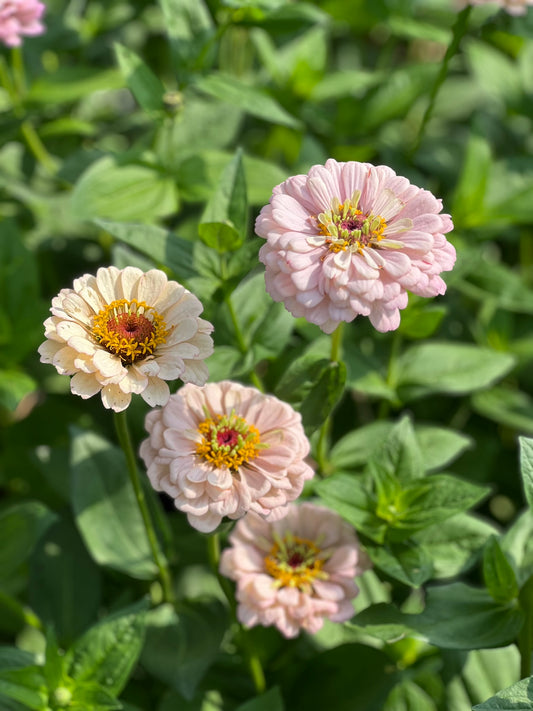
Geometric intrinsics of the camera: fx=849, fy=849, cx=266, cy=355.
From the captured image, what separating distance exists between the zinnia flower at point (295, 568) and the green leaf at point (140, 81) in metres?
0.53

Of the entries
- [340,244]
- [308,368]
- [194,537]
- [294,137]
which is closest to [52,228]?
[294,137]

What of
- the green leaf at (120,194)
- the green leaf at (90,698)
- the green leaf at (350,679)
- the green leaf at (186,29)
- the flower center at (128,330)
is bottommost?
the green leaf at (350,679)

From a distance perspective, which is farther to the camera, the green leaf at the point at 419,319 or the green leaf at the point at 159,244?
the green leaf at the point at 419,319

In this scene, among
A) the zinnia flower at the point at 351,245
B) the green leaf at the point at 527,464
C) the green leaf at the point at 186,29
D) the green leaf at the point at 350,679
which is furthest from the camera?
the green leaf at the point at 186,29

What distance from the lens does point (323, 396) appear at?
0.85 m

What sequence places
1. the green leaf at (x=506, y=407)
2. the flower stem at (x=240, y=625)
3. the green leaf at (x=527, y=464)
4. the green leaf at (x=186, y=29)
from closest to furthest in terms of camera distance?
the green leaf at (x=527, y=464), the flower stem at (x=240, y=625), the green leaf at (x=186, y=29), the green leaf at (x=506, y=407)

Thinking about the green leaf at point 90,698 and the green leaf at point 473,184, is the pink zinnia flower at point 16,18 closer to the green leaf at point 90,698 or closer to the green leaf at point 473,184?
the green leaf at point 473,184

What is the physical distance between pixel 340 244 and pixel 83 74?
80 cm

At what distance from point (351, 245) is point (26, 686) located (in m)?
0.54

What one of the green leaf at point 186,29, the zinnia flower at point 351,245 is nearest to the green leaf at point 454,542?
the zinnia flower at point 351,245

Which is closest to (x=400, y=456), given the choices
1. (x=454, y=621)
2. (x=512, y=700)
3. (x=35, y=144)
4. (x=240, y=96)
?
(x=454, y=621)

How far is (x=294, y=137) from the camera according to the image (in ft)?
4.71

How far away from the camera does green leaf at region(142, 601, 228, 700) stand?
930 millimetres

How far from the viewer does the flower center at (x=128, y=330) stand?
71cm
